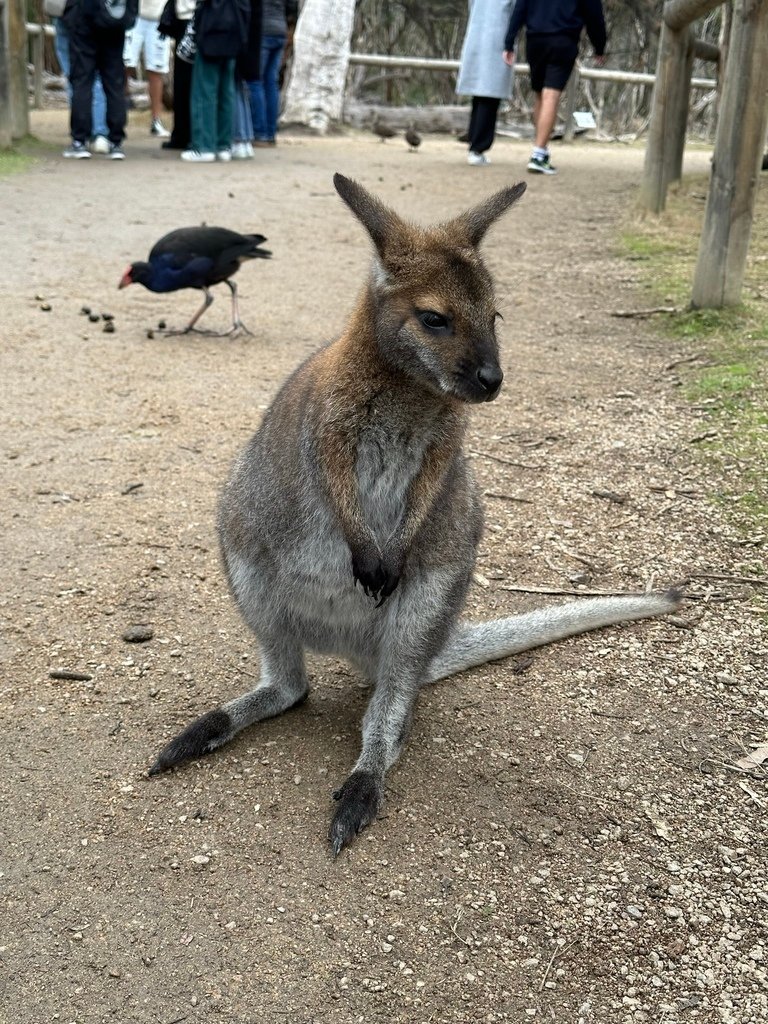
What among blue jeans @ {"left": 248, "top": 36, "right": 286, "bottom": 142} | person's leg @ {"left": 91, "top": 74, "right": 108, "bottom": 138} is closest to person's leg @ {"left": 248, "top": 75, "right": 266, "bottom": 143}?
blue jeans @ {"left": 248, "top": 36, "right": 286, "bottom": 142}

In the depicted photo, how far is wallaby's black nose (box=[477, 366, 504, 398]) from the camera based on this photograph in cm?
211

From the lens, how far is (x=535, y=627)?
2717 mm

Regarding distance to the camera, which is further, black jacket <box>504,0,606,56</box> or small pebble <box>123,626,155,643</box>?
black jacket <box>504,0,606,56</box>

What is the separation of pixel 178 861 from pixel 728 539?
1934 millimetres

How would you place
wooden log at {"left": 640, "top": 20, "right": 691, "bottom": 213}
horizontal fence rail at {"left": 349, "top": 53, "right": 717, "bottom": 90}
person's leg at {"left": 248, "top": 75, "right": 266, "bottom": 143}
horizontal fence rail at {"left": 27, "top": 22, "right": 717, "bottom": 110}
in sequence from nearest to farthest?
wooden log at {"left": 640, "top": 20, "right": 691, "bottom": 213} → person's leg at {"left": 248, "top": 75, "right": 266, "bottom": 143} → horizontal fence rail at {"left": 27, "top": 22, "right": 717, "bottom": 110} → horizontal fence rail at {"left": 349, "top": 53, "right": 717, "bottom": 90}

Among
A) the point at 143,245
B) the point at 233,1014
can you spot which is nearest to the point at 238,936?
the point at 233,1014

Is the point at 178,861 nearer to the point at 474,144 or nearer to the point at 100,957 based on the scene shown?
the point at 100,957

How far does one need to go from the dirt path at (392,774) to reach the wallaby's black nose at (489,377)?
0.80 m

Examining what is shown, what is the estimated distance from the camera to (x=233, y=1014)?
171cm

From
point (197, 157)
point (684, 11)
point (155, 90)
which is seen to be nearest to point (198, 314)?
point (684, 11)

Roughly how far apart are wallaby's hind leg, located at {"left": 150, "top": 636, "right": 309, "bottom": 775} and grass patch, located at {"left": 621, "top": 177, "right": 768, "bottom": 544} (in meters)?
1.49

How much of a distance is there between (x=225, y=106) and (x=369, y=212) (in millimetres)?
8790

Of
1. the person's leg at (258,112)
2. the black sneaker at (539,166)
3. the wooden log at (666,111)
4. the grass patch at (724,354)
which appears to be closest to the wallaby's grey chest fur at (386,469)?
the grass patch at (724,354)

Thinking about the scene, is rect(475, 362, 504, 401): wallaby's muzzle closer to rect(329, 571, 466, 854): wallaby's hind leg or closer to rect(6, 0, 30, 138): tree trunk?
rect(329, 571, 466, 854): wallaby's hind leg
